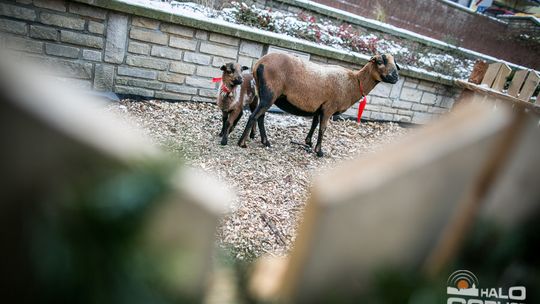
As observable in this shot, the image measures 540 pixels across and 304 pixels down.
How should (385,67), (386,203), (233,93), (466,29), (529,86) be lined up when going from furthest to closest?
(466,29) → (529,86) → (385,67) → (233,93) → (386,203)

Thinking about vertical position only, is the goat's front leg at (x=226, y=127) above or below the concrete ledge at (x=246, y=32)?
below

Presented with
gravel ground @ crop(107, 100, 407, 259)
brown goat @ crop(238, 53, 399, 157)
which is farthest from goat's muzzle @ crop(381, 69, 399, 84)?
gravel ground @ crop(107, 100, 407, 259)

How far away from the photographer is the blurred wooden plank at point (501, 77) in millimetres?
5116

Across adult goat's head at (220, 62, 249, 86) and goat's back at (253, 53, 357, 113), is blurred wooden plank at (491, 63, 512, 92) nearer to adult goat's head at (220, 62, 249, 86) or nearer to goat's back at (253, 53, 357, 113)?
goat's back at (253, 53, 357, 113)

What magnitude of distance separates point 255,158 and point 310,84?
51.3 inches

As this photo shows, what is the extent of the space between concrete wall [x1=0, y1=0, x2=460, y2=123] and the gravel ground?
38 centimetres

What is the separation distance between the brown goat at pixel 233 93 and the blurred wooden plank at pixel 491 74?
3774mm

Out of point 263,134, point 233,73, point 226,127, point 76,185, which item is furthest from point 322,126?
point 76,185

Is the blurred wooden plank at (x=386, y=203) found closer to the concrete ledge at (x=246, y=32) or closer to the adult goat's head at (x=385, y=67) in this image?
the adult goat's head at (x=385, y=67)

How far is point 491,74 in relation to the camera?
537 centimetres

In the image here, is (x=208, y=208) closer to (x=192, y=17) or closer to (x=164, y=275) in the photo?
(x=164, y=275)

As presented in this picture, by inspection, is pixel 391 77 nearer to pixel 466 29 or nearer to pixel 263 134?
pixel 263 134

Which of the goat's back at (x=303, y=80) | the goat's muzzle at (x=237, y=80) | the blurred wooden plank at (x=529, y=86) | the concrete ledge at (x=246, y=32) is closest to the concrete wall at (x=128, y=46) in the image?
the concrete ledge at (x=246, y=32)

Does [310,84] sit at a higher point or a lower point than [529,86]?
lower
